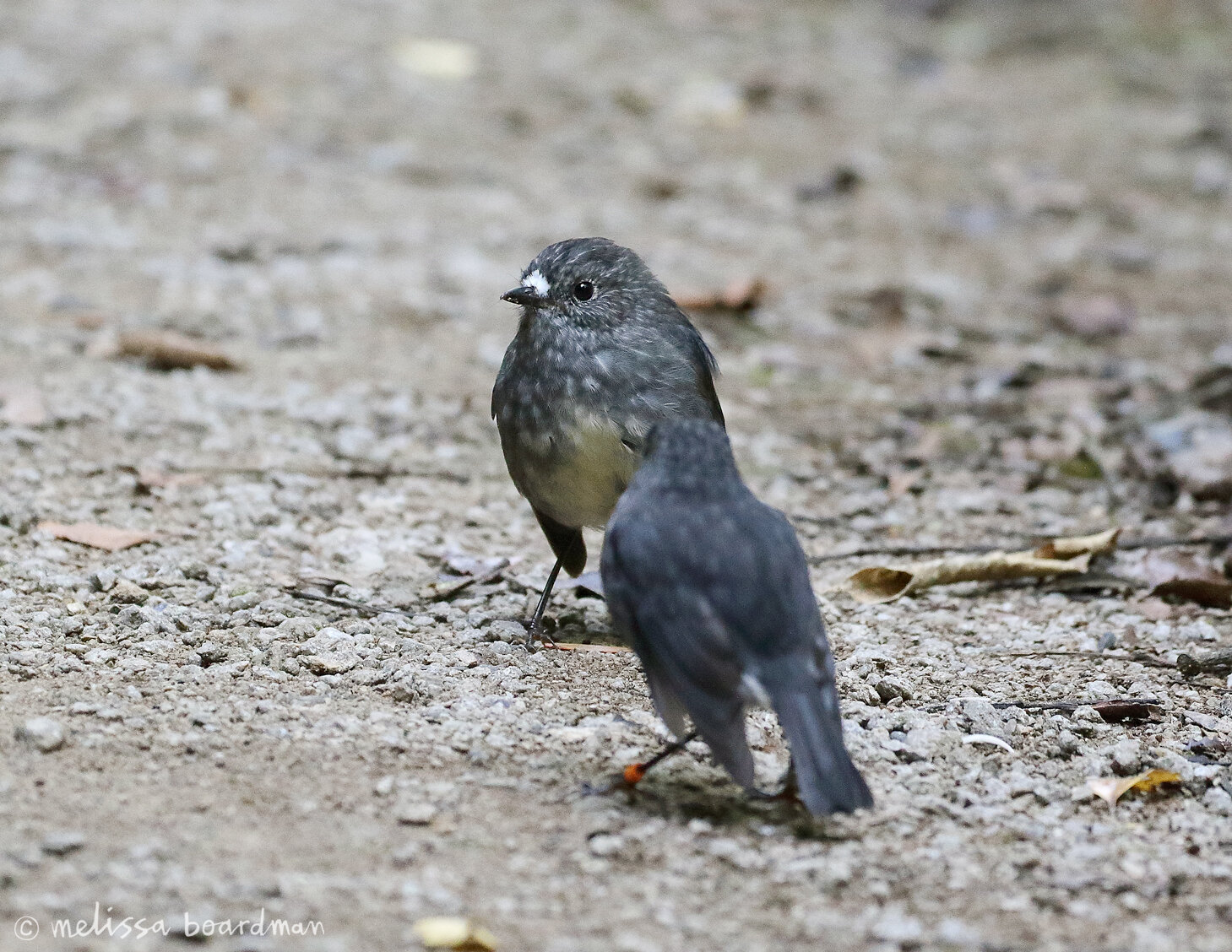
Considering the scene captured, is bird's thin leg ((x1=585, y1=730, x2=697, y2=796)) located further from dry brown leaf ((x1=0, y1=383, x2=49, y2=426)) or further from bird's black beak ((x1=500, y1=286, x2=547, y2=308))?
dry brown leaf ((x1=0, y1=383, x2=49, y2=426))

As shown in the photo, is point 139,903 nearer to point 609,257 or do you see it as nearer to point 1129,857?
point 1129,857

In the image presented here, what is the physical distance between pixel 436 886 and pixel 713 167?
6.72m

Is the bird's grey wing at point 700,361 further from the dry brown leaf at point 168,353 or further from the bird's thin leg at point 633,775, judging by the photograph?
the dry brown leaf at point 168,353

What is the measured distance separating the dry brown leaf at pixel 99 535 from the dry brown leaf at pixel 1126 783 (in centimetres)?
269

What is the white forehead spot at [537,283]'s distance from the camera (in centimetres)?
440

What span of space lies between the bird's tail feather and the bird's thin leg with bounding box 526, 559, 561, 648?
1.18m

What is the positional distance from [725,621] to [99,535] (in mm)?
2139

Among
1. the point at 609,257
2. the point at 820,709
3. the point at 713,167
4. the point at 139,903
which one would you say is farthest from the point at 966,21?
the point at 139,903

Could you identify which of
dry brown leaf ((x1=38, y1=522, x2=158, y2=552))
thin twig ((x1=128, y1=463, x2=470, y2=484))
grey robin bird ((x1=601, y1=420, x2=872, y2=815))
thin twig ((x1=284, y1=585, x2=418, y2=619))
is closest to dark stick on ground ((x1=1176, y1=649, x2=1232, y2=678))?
grey robin bird ((x1=601, y1=420, x2=872, y2=815))

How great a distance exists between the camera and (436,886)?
2.81m

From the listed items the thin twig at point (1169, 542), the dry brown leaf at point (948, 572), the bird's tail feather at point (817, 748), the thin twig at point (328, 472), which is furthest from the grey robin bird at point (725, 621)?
the thin twig at point (328, 472)

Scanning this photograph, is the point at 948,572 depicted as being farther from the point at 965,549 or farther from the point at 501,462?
the point at 501,462

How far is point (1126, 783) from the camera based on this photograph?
333 centimetres

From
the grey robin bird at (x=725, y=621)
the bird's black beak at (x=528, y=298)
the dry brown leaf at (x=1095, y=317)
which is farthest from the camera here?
the dry brown leaf at (x=1095, y=317)
